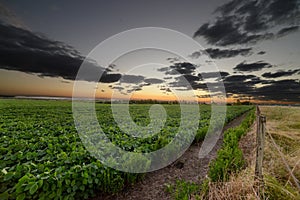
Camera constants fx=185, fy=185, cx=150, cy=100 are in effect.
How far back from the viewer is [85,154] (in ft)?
15.5

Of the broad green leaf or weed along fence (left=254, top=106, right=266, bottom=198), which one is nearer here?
the broad green leaf

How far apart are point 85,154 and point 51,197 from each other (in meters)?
1.44

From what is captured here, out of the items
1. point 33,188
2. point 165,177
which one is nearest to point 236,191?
point 165,177

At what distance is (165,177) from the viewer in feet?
18.6

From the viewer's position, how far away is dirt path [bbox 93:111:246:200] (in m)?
4.62

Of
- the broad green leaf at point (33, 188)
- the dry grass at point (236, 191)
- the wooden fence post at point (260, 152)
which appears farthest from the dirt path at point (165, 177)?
the wooden fence post at point (260, 152)

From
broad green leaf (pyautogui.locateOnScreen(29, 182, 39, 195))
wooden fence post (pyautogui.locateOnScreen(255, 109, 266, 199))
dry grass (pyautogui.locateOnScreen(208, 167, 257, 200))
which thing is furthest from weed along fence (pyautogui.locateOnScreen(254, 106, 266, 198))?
broad green leaf (pyautogui.locateOnScreen(29, 182, 39, 195))

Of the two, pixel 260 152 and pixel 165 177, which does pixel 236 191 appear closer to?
pixel 260 152

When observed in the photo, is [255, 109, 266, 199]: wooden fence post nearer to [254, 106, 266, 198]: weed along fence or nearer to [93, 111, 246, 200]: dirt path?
[254, 106, 266, 198]: weed along fence

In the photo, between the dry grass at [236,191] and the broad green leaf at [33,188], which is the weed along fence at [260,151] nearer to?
the dry grass at [236,191]

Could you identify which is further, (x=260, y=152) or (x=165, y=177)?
(x=165, y=177)

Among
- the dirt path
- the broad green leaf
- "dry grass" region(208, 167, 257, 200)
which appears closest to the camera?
the broad green leaf

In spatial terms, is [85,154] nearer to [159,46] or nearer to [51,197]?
[51,197]

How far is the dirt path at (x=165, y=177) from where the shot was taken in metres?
4.62
